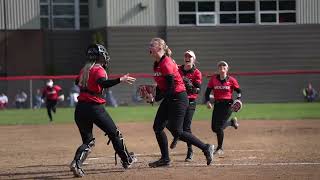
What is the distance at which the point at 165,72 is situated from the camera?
10688mm

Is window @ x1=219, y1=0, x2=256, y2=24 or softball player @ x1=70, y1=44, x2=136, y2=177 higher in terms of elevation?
window @ x1=219, y1=0, x2=256, y2=24

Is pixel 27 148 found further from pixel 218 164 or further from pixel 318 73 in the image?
pixel 318 73

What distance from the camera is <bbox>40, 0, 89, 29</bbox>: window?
4559 centimetres

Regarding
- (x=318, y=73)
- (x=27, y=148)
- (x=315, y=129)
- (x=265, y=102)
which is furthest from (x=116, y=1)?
(x=27, y=148)

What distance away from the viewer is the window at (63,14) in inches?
1795

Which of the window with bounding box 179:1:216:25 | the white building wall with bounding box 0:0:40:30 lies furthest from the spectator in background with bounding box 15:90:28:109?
the window with bounding box 179:1:216:25

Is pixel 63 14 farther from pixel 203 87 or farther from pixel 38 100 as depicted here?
pixel 203 87

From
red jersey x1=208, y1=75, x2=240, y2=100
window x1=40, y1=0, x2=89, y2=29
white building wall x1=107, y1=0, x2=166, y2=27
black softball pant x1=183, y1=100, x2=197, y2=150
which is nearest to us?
black softball pant x1=183, y1=100, x2=197, y2=150

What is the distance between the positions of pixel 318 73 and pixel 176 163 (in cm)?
2388

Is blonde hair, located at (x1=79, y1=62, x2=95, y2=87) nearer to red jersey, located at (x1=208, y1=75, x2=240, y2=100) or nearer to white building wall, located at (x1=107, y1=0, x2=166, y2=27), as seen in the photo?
red jersey, located at (x1=208, y1=75, x2=240, y2=100)

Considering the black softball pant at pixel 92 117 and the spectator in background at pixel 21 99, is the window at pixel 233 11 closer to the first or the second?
the spectator in background at pixel 21 99

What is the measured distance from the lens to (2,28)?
43.5 m

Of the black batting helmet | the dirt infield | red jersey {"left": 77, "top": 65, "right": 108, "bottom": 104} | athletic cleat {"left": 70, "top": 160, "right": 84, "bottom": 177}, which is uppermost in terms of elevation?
the black batting helmet

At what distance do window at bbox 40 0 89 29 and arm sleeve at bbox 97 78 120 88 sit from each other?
118 ft
